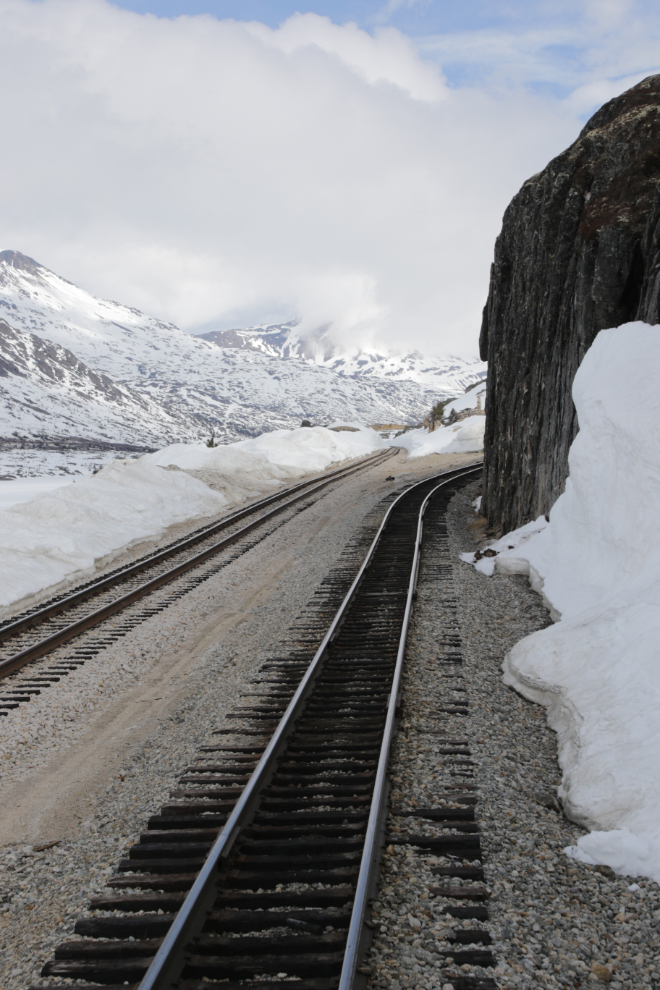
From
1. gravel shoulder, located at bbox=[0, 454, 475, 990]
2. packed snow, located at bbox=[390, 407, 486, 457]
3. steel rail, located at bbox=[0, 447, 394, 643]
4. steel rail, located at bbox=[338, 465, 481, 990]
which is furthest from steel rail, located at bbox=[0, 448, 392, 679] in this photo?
packed snow, located at bbox=[390, 407, 486, 457]

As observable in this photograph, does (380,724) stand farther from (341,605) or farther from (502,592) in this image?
(502,592)

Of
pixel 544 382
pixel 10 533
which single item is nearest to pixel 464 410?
pixel 544 382

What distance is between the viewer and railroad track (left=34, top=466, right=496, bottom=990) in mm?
3533

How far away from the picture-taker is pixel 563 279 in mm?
14430

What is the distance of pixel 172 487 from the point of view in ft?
78.7

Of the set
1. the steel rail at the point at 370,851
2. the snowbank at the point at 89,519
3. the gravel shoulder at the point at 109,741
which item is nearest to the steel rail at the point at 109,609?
the gravel shoulder at the point at 109,741

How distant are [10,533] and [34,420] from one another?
18182 centimetres

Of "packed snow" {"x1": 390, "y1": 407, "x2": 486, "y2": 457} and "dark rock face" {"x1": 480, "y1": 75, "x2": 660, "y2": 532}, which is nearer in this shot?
"dark rock face" {"x1": 480, "y1": 75, "x2": 660, "y2": 532}

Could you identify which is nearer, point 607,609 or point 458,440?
point 607,609

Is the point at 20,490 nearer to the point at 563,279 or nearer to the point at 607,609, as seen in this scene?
the point at 563,279

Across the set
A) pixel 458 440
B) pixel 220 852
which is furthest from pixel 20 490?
pixel 458 440

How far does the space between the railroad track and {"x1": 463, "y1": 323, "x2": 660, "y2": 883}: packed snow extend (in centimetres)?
108

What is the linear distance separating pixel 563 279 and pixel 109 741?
44.2 feet

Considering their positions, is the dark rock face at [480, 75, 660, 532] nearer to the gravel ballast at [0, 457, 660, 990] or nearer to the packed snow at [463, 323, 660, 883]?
the packed snow at [463, 323, 660, 883]
